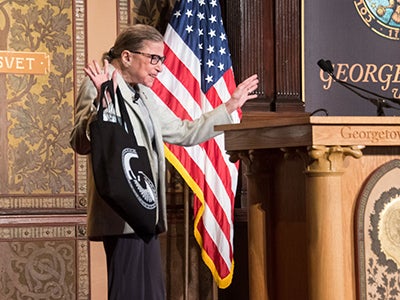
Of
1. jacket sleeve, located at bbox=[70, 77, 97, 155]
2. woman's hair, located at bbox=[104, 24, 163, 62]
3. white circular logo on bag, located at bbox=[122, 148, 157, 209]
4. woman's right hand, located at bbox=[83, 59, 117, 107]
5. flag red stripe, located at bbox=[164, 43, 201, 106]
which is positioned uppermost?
flag red stripe, located at bbox=[164, 43, 201, 106]

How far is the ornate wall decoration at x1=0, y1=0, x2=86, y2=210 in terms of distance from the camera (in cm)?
557

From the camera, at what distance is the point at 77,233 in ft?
18.7

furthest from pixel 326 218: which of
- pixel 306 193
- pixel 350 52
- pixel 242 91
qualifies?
pixel 350 52

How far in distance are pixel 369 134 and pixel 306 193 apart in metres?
0.31

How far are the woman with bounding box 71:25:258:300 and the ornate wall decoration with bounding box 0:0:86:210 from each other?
73.1 inches

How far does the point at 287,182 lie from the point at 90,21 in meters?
2.49

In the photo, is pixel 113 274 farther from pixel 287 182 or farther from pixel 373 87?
pixel 373 87

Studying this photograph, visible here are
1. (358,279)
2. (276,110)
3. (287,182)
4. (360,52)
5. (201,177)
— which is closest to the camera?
(358,279)

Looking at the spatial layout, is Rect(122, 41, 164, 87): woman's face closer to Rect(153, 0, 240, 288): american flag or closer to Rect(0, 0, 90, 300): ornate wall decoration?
Rect(153, 0, 240, 288): american flag

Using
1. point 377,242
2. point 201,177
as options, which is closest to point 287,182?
point 377,242

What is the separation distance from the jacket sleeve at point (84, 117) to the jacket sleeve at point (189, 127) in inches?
17.4

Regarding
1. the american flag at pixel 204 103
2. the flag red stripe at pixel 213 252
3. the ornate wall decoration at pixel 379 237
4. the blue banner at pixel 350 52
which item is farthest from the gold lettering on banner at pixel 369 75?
the ornate wall decoration at pixel 379 237

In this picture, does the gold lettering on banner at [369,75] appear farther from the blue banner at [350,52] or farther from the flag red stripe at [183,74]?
the flag red stripe at [183,74]

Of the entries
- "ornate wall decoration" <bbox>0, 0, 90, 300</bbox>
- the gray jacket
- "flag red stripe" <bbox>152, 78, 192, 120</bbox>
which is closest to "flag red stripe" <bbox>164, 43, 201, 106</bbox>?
"flag red stripe" <bbox>152, 78, 192, 120</bbox>
